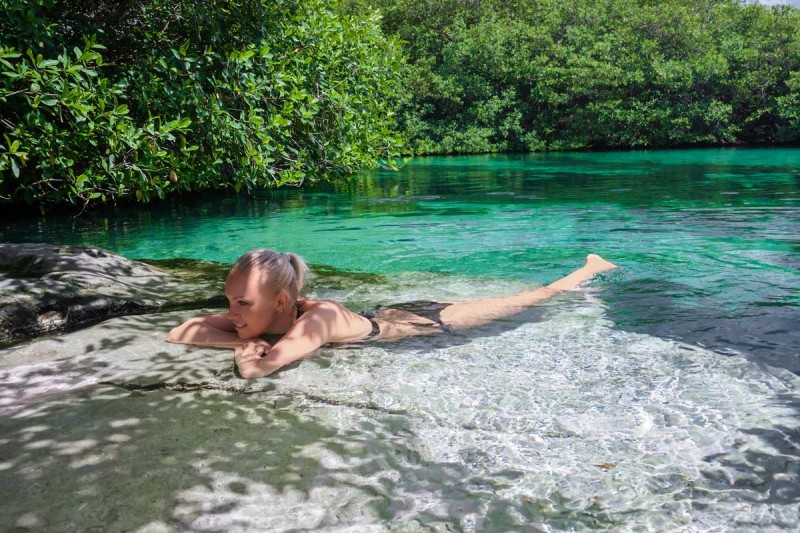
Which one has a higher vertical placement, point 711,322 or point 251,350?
point 251,350

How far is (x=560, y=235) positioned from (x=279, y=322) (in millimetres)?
7230

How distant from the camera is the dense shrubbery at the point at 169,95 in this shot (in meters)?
9.86

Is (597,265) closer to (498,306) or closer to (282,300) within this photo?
(498,306)

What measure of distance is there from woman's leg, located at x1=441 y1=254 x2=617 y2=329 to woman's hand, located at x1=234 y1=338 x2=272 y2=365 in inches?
67.3

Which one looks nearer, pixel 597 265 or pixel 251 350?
pixel 251 350

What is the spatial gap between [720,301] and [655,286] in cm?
86

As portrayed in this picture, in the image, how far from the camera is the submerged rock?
5707mm

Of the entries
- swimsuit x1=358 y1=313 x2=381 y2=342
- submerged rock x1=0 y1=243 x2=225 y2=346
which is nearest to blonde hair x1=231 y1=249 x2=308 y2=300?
swimsuit x1=358 y1=313 x2=381 y2=342

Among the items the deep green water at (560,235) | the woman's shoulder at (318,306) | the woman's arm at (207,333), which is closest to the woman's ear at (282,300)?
the woman's shoulder at (318,306)

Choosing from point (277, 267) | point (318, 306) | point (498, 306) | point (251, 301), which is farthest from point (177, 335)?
point (498, 306)

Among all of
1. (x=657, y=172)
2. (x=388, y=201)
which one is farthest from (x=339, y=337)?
(x=657, y=172)

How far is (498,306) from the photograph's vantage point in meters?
6.41

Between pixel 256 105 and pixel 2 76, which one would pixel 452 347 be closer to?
pixel 2 76

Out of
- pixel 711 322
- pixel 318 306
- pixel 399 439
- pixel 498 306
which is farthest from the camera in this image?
pixel 498 306
